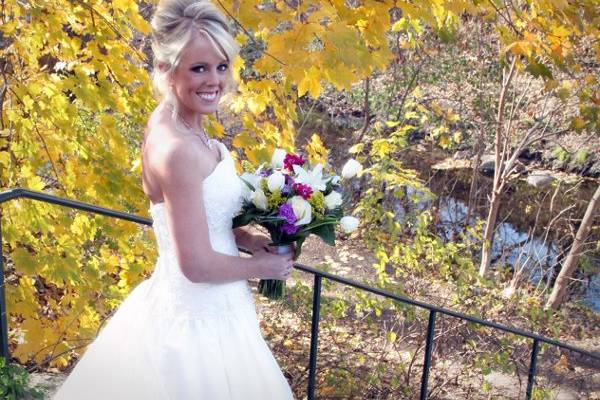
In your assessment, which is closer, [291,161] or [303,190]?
[303,190]

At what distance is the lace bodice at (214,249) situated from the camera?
5.59 feet

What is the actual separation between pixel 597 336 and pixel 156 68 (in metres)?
7.61

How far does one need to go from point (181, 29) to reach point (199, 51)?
2.8 inches

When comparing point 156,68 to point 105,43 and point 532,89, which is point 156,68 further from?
point 532,89

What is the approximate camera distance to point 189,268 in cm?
159

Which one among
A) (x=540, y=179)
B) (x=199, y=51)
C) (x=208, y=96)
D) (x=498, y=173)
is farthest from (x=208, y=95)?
(x=540, y=179)

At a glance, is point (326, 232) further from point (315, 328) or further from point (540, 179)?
point (540, 179)

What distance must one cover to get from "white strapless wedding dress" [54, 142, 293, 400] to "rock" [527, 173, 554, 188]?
878cm

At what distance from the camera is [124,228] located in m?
3.03

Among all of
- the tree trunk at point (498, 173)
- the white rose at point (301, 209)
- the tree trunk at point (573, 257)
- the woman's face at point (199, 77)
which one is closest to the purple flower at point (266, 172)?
the white rose at point (301, 209)

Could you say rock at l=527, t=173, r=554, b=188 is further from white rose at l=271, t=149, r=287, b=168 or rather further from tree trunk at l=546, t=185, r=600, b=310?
white rose at l=271, t=149, r=287, b=168

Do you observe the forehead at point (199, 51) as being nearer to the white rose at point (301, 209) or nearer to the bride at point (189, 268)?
the bride at point (189, 268)

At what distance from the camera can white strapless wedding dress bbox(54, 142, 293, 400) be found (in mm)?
1772

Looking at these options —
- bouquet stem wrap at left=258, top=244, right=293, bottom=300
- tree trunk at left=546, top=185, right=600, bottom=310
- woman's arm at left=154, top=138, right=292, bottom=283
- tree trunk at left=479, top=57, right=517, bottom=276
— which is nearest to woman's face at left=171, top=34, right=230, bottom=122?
woman's arm at left=154, top=138, right=292, bottom=283
